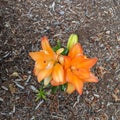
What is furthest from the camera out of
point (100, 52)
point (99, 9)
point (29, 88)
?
point (99, 9)

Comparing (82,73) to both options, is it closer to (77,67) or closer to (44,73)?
(77,67)

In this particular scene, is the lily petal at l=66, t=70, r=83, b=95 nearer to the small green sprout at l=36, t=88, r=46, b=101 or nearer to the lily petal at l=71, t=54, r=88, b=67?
the lily petal at l=71, t=54, r=88, b=67

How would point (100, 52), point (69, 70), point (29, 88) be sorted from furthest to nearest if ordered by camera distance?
point (100, 52) → point (29, 88) → point (69, 70)

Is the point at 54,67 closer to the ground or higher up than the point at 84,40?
higher up

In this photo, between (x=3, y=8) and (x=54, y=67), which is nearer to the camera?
(x=54, y=67)

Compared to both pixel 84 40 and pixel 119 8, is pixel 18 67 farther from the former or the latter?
pixel 119 8

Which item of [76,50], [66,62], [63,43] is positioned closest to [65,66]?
[66,62]

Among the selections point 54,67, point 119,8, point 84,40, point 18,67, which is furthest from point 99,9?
point 54,67
